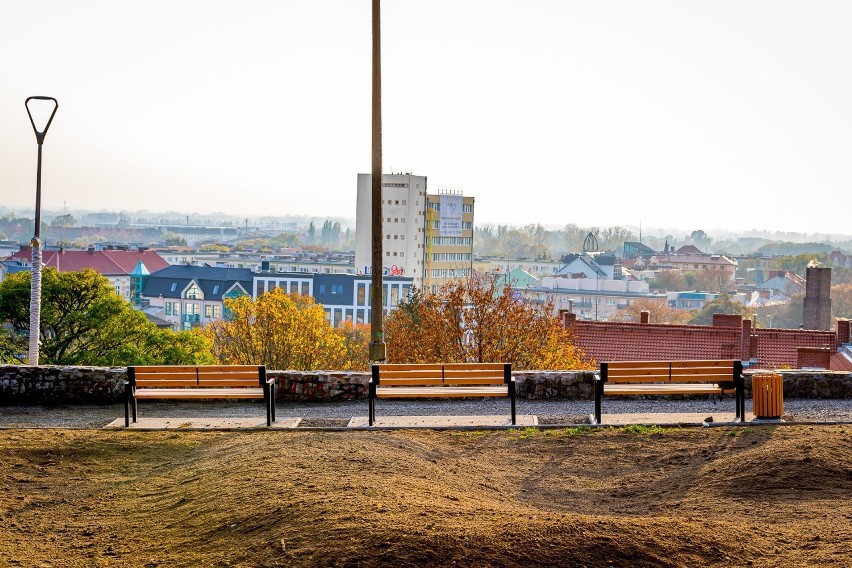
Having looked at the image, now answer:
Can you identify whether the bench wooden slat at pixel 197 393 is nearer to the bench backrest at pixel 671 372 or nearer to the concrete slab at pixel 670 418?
the concrete slab at pixel 670 418

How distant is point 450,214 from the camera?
589 feet

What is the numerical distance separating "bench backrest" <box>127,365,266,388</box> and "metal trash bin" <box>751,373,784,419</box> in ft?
20.7

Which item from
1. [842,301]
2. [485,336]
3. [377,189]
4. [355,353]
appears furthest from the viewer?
[842,301]

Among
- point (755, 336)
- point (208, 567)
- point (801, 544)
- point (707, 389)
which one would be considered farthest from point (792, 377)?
point (755, 336)

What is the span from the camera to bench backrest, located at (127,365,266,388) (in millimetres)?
14977

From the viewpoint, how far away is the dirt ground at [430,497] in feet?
27.6

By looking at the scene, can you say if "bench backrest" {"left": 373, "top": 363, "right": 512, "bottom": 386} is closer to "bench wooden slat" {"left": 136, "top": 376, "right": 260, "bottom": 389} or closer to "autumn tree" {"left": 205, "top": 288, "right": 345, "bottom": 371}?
"bench wooden slat" {"left": 136, "top": 376, "right": 260, "bottom": 389}

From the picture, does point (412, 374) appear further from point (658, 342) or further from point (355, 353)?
point (355, 353)

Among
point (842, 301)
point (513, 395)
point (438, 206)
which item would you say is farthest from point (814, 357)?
point (438, 206)

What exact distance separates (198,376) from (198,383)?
10cm

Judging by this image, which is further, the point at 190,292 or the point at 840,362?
Answer: the point at 190,292

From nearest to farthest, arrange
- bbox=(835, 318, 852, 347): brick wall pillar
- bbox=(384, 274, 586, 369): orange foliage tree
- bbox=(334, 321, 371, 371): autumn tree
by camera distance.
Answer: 1. bbox=(384, 274, 586, 369): orange foliage tree
2. bbox=(334, 321, 371, 371): autumn tree
3. bbox=(835, 318, 852, 347): brick wall pillar

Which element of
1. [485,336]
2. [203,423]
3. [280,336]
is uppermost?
[203,423]

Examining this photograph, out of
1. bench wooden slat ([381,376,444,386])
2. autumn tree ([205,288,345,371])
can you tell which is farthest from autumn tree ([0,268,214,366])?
bench wooden slat ([381,376,444,386])
